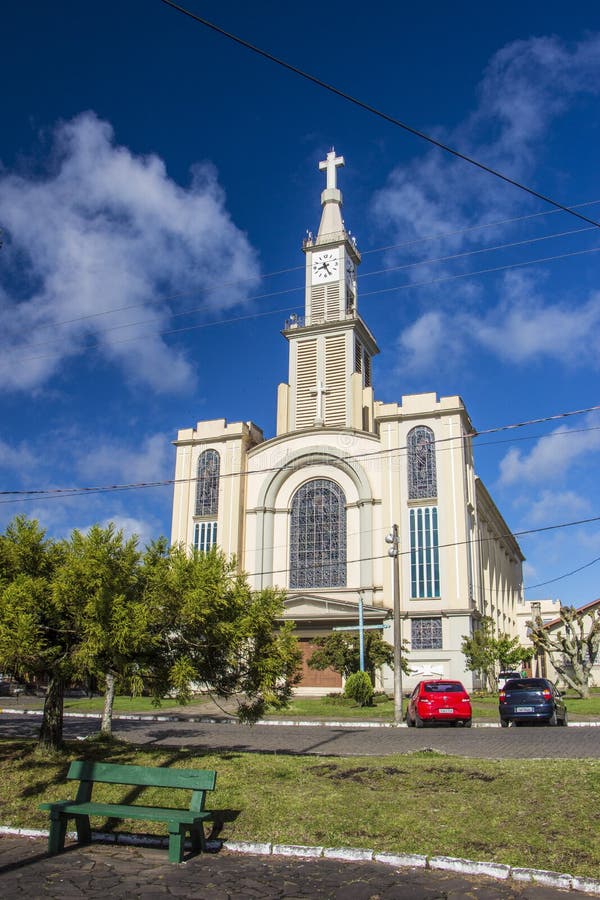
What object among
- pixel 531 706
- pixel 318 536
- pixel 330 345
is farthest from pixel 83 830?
pixel 330 345

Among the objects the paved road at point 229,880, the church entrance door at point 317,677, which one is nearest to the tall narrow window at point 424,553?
the church entrance door at point 317,677

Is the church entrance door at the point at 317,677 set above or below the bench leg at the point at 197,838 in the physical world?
above

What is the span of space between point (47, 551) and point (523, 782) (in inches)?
285

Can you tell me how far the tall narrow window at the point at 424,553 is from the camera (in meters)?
39.6

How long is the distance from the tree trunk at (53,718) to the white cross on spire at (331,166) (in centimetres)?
4877

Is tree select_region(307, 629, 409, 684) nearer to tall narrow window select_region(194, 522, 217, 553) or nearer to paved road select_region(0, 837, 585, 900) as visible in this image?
tall narrow window select_region(194, 522, 217, 553)

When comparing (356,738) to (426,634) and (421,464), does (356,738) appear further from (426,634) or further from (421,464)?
(421,464)

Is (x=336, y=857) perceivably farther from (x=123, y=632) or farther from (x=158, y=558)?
(x=158, y=558)

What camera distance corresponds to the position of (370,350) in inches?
2023

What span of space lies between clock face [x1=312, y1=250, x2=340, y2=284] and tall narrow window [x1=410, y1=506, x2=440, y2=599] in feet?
60.9

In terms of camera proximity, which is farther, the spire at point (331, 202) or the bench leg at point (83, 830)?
the spire at point (331, 202)

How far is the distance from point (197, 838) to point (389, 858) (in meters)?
1.79

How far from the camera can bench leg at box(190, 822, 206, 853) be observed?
22.5ft

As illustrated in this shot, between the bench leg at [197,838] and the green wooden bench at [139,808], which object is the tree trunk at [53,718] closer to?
the green wooden bench at [139,808]
